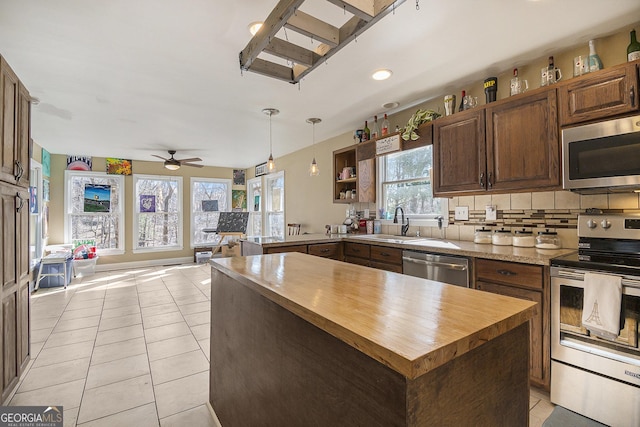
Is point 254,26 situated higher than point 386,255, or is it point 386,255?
point 254,26

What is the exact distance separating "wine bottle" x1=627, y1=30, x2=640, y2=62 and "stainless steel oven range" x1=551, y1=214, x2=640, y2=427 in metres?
1.04

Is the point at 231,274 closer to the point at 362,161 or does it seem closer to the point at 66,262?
the point at 362,161

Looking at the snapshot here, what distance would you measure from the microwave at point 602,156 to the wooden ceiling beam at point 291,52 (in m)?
1.82

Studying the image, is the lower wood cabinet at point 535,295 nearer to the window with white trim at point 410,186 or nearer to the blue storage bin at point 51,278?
the window with white trim at point 410,186

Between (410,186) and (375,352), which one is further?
(410,186)

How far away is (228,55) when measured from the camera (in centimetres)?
235

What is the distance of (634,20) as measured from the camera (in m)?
1.96

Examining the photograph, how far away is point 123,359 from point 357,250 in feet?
8.05

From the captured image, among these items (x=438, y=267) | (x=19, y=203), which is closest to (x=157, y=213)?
(x=19, y=203)

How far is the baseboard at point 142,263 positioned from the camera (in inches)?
252

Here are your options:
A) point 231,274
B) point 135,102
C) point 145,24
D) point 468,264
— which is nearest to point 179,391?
→ point 231,274

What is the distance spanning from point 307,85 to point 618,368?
308 cm

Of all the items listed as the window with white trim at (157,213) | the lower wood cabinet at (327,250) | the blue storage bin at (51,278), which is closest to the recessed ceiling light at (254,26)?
the lower wood cabinet at (327,250)

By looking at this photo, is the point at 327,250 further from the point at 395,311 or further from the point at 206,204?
the point at 206,204
